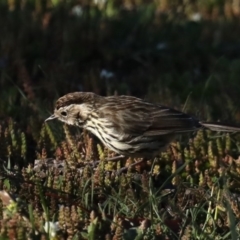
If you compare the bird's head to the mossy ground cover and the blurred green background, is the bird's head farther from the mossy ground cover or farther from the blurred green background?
the blurred green background

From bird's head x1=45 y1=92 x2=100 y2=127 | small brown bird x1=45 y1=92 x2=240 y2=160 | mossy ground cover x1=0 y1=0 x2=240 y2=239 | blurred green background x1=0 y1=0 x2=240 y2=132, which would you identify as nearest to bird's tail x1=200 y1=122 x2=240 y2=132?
small brown bird x1=45 y1=92 x2=240 y2=160

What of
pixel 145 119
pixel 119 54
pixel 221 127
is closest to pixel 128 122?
pixel 145 119

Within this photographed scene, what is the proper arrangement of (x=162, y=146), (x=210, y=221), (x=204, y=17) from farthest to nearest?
Result: (x=204, y=17), (x=162, y=146), (x=210, y=221)

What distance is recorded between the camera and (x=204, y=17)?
13766mm

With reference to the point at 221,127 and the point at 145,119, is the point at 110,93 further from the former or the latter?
the point at 221,127

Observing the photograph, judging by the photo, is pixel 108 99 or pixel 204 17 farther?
pixel 204 17

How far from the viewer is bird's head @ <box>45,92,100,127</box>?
8008mm

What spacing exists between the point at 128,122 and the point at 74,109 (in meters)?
0.54

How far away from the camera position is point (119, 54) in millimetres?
11562

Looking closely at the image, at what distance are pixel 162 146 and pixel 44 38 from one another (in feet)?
13.6

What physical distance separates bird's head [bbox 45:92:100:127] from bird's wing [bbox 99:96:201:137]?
150 mm

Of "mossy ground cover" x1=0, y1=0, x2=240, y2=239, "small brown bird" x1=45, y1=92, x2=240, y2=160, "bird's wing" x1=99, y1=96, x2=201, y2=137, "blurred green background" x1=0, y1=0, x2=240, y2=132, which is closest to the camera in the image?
"mossy ground cover" x1=0, y1=0, x2=240, y2=239

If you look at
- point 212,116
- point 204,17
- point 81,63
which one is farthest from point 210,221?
point 204,17

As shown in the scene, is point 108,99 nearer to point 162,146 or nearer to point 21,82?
point 162,146
